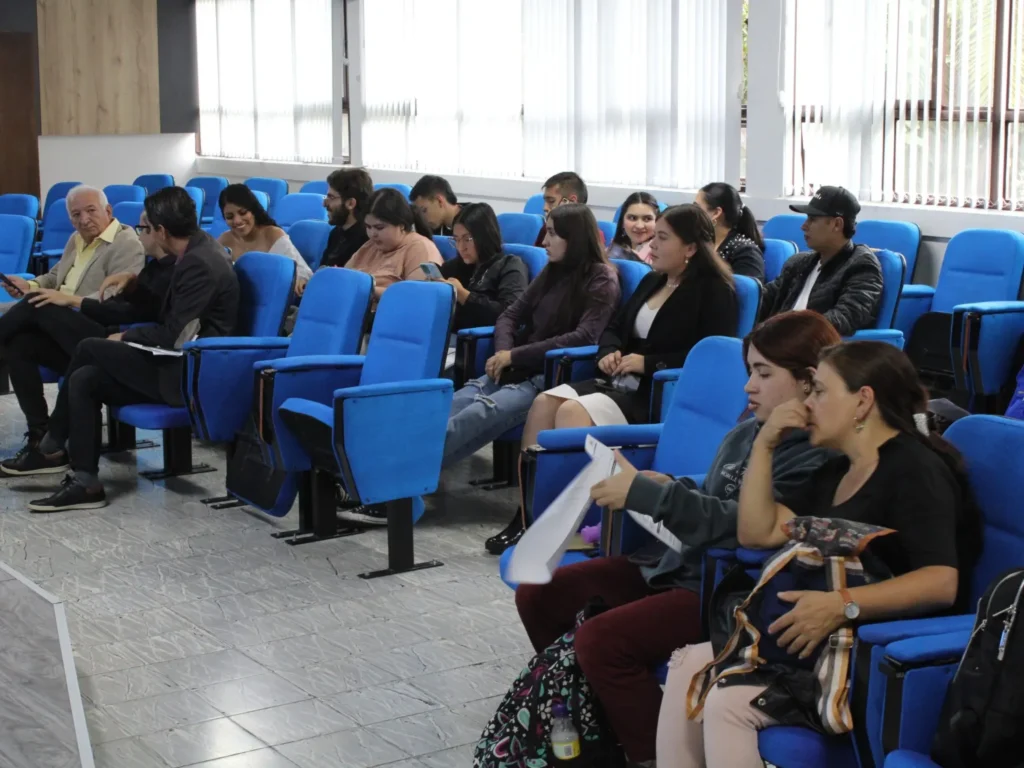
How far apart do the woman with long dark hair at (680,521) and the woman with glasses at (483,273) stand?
8.80 feet

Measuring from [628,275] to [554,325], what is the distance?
0.34 metres

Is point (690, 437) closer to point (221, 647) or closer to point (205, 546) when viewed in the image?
point (221, 647)

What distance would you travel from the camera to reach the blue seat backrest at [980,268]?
5.88m

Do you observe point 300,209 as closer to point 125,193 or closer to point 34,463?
point 125,193

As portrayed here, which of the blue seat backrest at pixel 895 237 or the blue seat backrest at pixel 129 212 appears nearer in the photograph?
the blue seat backrest at pixel 895 237

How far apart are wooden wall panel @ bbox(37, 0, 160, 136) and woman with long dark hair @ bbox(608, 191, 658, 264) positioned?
9.39m

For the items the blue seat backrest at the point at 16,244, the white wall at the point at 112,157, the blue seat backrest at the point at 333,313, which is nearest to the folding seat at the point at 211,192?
the white wall at the point at 112,157

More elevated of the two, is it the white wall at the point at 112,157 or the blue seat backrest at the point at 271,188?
the white wall at the point at 112,157

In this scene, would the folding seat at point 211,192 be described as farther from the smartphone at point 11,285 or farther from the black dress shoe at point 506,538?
the black dress shoe at point 506,538

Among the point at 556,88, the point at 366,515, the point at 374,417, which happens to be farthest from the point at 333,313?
the point at 556,88

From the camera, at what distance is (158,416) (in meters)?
5.24

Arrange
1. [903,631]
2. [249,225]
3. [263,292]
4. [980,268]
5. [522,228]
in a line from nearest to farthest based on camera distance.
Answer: [903,631]
[263,292]
[980,268]
[249,225]
[522,228]

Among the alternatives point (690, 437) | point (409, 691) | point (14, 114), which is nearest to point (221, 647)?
point (409, 691)

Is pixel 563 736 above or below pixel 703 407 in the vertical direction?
below
